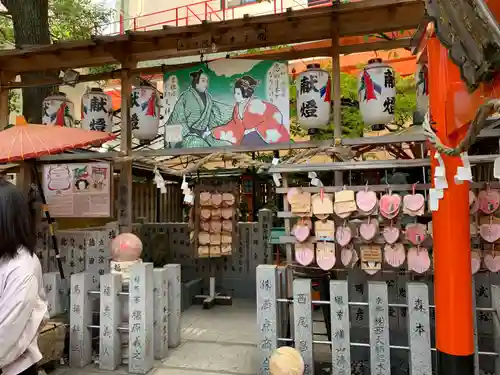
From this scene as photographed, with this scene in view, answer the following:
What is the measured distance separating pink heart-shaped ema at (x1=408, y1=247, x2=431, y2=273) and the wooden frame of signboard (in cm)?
202

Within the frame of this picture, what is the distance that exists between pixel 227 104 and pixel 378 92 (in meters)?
2.32

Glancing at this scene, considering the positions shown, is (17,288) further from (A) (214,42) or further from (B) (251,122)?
(A) (214,42)

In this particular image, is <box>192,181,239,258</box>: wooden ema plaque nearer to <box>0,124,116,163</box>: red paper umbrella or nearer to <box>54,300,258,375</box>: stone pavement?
<box>54,300,258,375</box>: stone pavement

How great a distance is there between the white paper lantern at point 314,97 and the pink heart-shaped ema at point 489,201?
7.53ft

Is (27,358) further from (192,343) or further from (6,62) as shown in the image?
(6,62)

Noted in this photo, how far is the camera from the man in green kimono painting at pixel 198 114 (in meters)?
6.37

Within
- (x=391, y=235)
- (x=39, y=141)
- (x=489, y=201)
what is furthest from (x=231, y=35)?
(x=489, y=201)

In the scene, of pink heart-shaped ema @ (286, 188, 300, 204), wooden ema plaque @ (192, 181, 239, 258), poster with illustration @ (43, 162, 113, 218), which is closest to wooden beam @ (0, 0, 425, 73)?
poster with illustration @ (43, 162, 113, 218)

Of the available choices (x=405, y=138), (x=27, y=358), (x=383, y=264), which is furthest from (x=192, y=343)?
(x=405, y=138)

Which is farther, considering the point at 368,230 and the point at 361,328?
the point at 361,328

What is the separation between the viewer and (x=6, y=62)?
23.7ft

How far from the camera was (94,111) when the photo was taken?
6785 mm

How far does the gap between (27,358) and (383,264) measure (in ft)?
13.2

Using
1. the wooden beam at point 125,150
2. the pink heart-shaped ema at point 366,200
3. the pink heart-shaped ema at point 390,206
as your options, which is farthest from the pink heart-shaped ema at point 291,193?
the wooden beam at point 125,150
